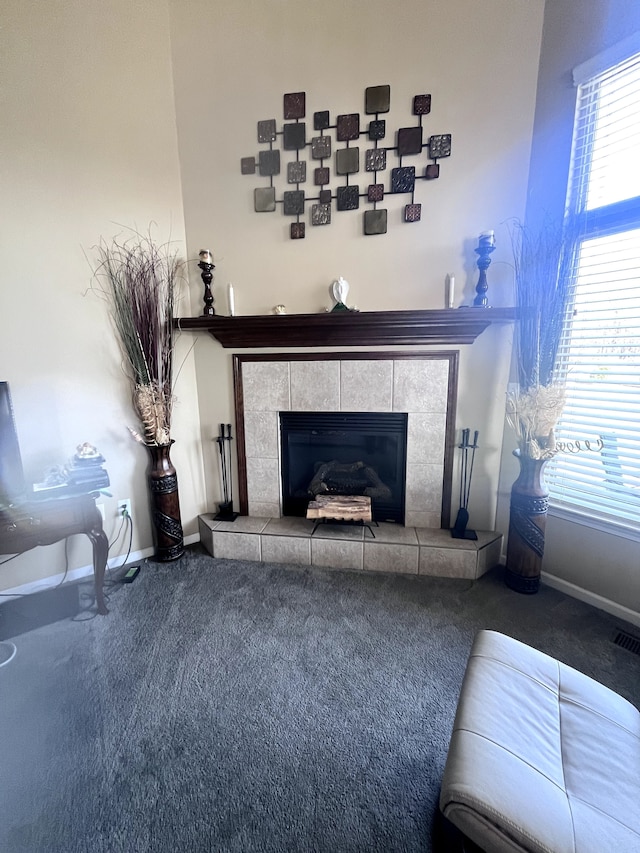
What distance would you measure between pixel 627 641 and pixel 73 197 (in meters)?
3.62

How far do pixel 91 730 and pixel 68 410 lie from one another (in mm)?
1569

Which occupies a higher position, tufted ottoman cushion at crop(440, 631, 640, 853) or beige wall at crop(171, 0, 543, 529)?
beige wall at crop(171, 0, 543, 529)

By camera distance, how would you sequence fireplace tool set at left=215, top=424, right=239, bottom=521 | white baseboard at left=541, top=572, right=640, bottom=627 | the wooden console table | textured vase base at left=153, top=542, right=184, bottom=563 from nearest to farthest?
the wooden console table → white baseboard at left=541, top=572, right=640, bottom=627 → textured vase base at left=153, top=542, right=184, bottom=563 → fireplace tool set at left=215, top=424, right=239, bottom=521

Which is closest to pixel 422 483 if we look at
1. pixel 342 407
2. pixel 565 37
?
pixel 342 407

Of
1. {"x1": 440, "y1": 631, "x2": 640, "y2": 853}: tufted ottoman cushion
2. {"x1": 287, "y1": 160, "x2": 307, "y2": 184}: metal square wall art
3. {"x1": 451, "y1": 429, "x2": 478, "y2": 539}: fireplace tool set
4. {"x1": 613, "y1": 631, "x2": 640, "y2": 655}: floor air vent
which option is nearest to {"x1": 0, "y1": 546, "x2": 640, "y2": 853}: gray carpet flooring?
{"x1": 613, "y1": 631, "x2": 640, "y2": 655}: floor air vent

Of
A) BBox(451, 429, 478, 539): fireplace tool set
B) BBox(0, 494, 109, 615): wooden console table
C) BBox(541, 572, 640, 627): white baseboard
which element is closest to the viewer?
BBox(0, 494, 109, 615): wooden console table

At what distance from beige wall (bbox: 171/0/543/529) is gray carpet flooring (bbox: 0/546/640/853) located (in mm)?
935

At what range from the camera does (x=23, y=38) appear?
1.79m

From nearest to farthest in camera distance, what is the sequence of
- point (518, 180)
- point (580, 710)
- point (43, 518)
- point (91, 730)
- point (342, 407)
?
point (580, 710), point (91, 730), point (43, 518), point (518, 180), point (342, 407)

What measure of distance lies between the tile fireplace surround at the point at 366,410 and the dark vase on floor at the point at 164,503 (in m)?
0.23

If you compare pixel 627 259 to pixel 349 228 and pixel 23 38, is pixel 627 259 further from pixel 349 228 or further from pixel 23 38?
pixel 23 38

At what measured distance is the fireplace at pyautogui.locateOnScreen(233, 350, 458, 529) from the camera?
2285 millimetres

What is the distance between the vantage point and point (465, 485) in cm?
233

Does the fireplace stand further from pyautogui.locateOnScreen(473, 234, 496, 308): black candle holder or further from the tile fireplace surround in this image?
pyautogui.locateOnScreen(473, 234, 496, 308): black candle holder
